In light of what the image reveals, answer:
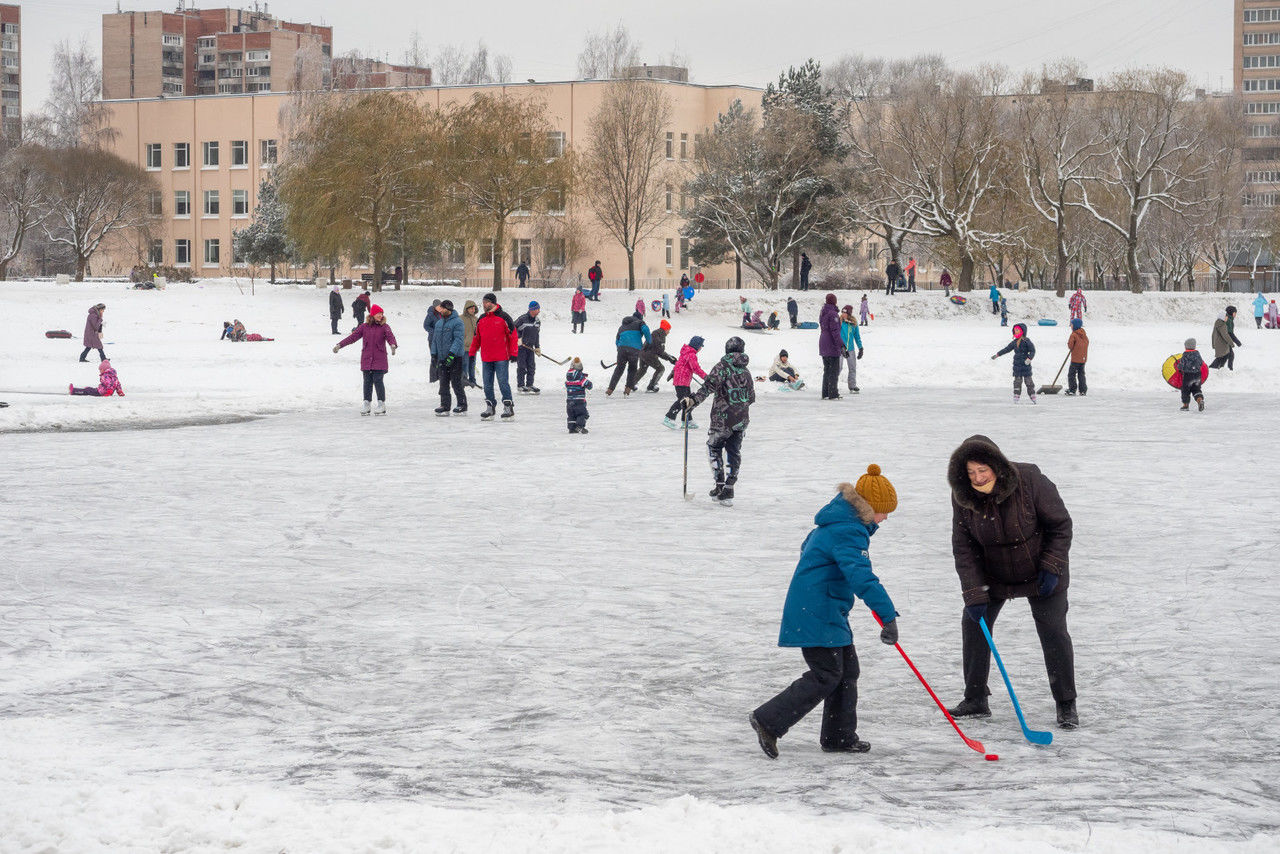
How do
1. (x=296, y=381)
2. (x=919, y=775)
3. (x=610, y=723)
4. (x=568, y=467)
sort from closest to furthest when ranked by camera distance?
1. (x=919, y=775)
2. (x=610, y=723)
3. (x=568, y=467)
4. (x=296, y=381)

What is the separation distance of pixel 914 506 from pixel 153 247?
76321 mm

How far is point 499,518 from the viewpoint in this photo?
1159 centimetres

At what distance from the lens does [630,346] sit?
2347 cm

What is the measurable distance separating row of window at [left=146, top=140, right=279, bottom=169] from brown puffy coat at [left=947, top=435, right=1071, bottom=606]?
80053mm

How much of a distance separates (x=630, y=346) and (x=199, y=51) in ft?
483

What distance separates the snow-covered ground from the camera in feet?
16.0

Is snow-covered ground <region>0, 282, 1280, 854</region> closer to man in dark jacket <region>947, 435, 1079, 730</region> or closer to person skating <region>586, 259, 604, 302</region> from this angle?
man in dark jacket <region>947, 435, 1079, 730</region>

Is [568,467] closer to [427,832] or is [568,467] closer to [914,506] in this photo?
[914,506]

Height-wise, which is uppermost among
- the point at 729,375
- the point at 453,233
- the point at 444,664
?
the point at 453,233

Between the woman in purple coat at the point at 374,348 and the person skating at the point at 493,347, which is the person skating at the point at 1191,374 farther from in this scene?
the woman in purple coat at the point at 374,348

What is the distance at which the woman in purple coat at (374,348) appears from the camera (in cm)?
1919

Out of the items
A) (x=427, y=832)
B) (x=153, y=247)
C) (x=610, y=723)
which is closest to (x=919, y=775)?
(x=610, y=723)

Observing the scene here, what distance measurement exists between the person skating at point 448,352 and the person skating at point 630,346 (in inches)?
144

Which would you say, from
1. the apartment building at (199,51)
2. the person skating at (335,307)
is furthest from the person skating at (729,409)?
the apartment building at (199,51)
